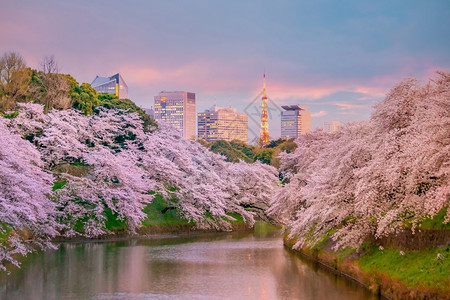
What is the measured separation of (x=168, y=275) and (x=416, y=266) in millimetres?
14273

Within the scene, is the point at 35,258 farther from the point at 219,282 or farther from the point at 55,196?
the point at 219,282

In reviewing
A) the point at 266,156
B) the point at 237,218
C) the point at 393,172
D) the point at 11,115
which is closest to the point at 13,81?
the point at 11,115

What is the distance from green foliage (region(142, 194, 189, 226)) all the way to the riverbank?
28.0 metres

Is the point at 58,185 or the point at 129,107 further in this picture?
the point at 129,107

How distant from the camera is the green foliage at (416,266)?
20000 mm

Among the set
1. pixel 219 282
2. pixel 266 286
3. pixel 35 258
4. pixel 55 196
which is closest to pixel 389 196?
pixel 266 286

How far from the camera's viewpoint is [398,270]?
23.0 meters

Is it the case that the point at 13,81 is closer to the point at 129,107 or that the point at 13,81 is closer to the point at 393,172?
the point at 129,107

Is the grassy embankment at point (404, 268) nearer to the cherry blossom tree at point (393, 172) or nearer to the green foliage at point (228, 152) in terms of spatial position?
the cherry blossom tree at point (393, 172)

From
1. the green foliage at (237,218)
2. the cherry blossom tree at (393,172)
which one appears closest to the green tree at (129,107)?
the green foliage at (237,218)

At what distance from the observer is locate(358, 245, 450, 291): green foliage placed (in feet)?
65.6

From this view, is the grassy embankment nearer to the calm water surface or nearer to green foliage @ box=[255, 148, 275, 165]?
the calm water surface

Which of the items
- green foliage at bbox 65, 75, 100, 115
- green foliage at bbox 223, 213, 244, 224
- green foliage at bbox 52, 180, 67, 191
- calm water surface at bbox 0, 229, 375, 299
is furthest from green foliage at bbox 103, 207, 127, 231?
green foliage at bbox 65, 75, 100, 115

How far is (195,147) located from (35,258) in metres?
37.1
